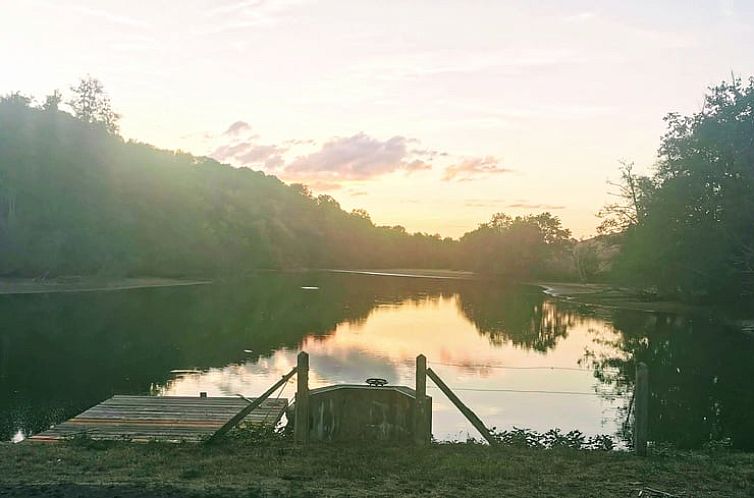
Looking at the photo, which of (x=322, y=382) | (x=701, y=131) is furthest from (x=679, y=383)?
(x=701, y=131)

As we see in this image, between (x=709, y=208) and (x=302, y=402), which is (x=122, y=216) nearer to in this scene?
(x=709, y=208)

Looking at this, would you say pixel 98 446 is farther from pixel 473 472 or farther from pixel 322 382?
pixel 322 382

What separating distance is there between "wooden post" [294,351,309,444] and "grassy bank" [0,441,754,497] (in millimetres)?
317

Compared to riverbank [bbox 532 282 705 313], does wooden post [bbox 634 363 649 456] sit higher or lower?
higher

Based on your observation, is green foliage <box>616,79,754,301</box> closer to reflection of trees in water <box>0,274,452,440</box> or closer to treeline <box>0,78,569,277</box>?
reflection of trees in water <box>0,274,452,440</box>

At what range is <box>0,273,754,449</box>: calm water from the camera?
16.0m

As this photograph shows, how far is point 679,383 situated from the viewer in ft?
67.2

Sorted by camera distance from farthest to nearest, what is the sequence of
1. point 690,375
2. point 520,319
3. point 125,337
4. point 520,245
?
point 520,245 → point 520,319 → point 125,337 → point 690,375

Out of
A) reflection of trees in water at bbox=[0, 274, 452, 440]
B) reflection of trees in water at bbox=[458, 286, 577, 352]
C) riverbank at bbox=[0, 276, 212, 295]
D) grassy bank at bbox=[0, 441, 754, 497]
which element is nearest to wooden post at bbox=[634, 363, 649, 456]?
grassy bank at bbox=[0, 441, 754, 497]

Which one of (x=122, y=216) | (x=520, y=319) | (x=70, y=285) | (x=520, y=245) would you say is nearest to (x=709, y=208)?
(x=520, y=319)

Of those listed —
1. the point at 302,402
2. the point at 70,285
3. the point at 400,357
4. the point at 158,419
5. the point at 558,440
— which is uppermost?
the point at 302,402

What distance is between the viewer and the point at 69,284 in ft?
193

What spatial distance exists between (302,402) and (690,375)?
16063mm

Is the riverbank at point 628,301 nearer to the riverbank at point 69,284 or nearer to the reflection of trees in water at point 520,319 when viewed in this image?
the reflection of trees in water at point 520,319
